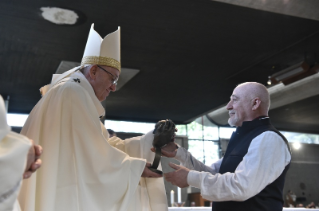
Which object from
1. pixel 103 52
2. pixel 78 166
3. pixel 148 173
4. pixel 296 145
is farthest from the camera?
pixel 296 145

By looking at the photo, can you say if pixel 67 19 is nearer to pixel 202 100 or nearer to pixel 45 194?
pixel 45 194

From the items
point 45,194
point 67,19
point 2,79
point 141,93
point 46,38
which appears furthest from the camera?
point 141,93

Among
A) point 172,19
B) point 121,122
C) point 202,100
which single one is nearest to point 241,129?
point 172,19

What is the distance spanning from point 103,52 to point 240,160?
1.33m

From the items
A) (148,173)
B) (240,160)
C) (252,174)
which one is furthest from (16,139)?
(240,160)

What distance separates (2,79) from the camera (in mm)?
8898

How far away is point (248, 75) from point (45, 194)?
7745 millimetres

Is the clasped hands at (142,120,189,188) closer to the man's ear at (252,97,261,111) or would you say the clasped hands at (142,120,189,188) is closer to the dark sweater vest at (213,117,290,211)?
the dark sweater vest at (213,117,290,211)

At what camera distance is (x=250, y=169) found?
83.5 inches

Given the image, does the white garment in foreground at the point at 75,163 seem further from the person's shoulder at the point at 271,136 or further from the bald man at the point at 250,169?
the person's shoulder at the point at 271,136

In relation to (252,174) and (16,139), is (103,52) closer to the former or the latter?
(252,174)

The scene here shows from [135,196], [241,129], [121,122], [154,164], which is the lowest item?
[135,196]

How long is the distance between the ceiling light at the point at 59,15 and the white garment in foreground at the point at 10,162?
16.1ft

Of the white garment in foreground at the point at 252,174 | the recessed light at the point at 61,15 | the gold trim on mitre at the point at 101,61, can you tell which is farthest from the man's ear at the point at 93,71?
the recessed light at the point at 61,15
